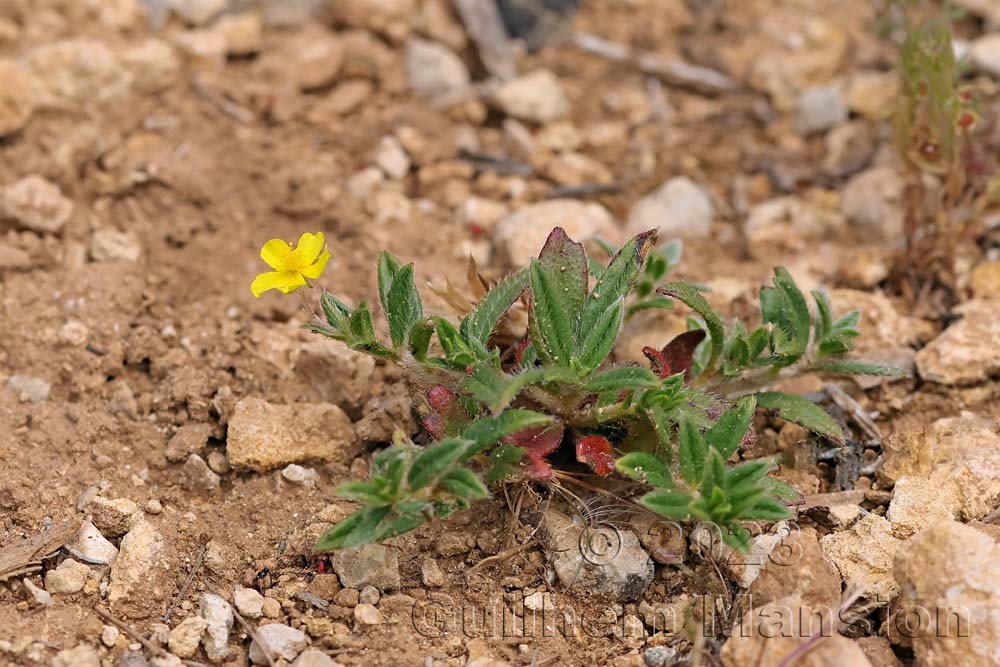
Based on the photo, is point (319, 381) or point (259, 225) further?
point (259, 225)

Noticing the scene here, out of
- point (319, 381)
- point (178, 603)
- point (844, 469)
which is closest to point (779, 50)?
point (844, 469)

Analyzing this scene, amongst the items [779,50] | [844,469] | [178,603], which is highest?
[779,50]

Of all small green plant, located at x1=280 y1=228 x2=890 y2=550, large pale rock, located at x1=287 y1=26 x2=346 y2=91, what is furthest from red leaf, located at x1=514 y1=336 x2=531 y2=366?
large pale rock, located at x1=287 y1=26 x2=346 y2=91

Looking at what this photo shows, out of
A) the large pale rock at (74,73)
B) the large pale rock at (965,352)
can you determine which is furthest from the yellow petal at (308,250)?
the large pale rock at (965,352)

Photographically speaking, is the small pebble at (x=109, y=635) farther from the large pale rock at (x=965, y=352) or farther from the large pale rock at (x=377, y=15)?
the large pale rock at (x=377, y=15)

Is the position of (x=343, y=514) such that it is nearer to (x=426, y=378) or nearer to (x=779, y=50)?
(x=426, y=378)

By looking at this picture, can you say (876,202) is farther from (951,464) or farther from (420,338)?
(420,338)

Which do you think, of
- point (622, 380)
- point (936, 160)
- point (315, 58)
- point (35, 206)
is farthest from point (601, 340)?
point (315, 58)
